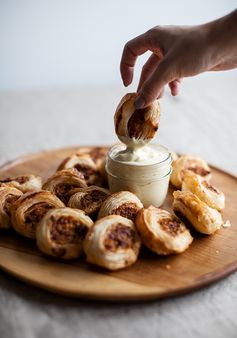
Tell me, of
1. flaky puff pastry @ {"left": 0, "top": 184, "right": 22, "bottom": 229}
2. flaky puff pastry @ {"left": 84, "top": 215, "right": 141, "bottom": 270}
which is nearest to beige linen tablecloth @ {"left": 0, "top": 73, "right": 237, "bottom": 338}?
flaky puff pastry @ {"left": 84, "top": 215, "right": 141, "bottom": 270}

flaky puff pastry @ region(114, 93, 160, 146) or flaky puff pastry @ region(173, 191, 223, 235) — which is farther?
flaky puff pastry @ region(114, 93, 160, 146)

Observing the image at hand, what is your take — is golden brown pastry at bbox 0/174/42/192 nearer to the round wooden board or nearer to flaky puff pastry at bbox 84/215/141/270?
the round wooden board

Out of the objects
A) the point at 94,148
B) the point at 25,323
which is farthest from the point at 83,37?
the point at 25,323

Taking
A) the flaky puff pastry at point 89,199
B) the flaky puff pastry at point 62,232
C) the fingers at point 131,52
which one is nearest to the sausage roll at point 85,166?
the flaky puff pastry at point 89,199

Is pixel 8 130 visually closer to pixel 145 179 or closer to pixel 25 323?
pixel 145 179

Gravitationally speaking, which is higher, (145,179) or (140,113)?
(140,113)

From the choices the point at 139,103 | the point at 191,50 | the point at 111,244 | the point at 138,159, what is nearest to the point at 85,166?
the point at 138,159

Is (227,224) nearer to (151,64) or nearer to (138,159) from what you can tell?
(138,159)
